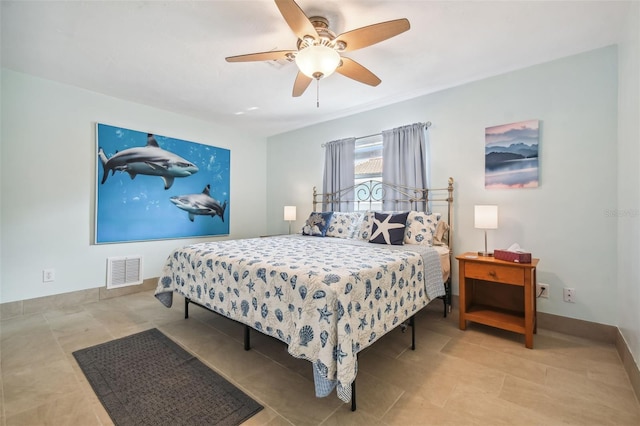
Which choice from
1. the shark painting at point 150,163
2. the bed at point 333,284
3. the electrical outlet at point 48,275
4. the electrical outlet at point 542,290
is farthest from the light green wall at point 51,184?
the electrical outlet at point 542,290

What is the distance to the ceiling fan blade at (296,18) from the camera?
5.08ft

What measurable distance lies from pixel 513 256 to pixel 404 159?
1.64 meters

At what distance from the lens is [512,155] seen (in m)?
2.73

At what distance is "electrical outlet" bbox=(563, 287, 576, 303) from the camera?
2.45m

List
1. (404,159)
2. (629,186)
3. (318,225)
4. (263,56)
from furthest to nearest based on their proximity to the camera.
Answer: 1. (318,225)
2. (404,159)
3. (263,56)
4. (629,186)

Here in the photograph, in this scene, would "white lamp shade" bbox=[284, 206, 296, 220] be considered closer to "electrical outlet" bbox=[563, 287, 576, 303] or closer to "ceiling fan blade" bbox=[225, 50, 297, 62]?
"ceiling fan blade" bbox=[225, 50, 297, 62]

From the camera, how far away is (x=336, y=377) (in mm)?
1412

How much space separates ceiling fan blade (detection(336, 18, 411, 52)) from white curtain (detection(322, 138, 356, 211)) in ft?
6.83

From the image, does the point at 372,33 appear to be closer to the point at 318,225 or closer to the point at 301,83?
the point at 301,83

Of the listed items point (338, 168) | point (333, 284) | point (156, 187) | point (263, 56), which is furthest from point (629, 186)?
point (156, 187)

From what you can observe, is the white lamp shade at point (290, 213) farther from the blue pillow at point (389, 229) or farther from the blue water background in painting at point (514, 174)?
the blue water background in painting at point (514, 174)

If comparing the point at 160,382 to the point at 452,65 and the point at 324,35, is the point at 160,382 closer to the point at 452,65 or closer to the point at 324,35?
the point at 324,35

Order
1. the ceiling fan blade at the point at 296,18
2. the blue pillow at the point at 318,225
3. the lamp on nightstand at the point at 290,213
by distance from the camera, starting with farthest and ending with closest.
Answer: the lamp on nightstand at the point at 290,213 → the blue pillow at the point at 318,225 → the ceiling fan blade at the point at 296,18

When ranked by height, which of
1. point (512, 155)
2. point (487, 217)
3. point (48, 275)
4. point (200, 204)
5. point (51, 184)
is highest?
point (512, 155)
